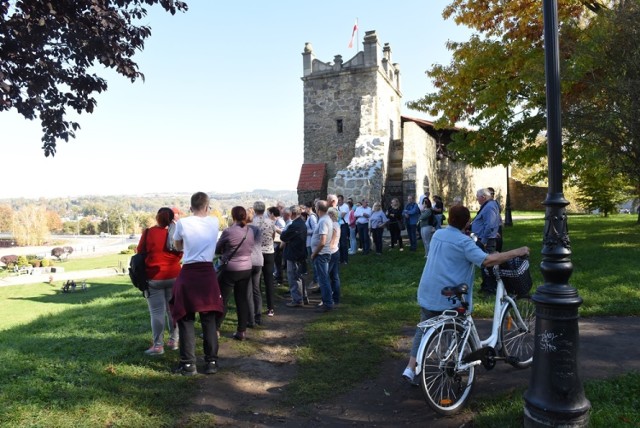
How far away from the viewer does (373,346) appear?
6012mm

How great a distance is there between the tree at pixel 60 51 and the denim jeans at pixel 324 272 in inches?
163

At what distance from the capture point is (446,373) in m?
4.02

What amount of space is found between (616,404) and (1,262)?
2680 inches

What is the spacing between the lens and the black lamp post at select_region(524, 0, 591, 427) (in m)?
3.31

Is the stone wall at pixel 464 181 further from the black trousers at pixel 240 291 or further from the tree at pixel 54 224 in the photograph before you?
the tree at pixel 54 224

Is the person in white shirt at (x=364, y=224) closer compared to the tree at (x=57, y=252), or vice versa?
the person in white shirt at (x=364, y=224)

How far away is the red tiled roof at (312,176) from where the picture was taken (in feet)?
75.2

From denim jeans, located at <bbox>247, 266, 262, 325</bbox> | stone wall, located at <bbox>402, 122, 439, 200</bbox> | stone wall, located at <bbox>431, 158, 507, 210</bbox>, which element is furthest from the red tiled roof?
denim jeans, located at <bbox>247, 266, 262, 325</bbox>

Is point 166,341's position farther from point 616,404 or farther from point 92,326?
point 616,404

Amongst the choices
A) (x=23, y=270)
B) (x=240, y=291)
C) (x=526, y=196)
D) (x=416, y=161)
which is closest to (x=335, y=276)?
(x=240, y=291)

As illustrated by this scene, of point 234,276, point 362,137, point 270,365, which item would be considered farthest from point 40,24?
point 362,137

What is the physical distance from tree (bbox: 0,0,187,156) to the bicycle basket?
19.0 ft

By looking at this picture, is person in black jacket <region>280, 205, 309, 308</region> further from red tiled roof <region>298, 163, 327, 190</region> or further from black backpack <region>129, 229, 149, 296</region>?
red tiled roof <region>298, 163, 327, 190</region>

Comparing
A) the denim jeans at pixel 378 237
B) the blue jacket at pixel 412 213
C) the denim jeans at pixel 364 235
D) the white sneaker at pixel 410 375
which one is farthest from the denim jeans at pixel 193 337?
the blue jacket at pixel 412 213
